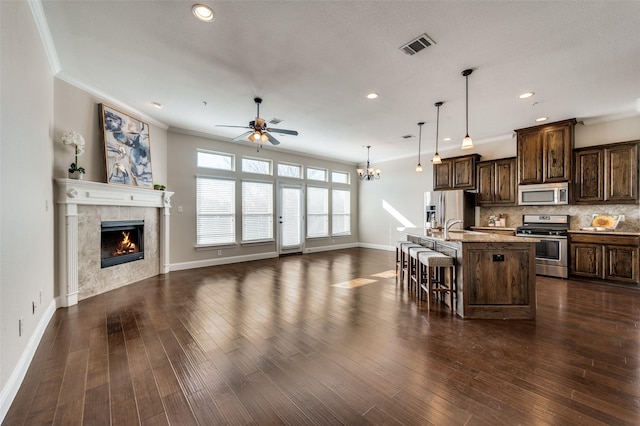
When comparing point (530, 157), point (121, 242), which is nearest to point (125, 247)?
point (121, 242)

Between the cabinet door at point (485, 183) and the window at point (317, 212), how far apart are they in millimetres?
4363

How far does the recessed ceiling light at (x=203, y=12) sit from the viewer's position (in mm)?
2281

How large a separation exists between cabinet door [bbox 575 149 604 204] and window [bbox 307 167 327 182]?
6092 millimetres

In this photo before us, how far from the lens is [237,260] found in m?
6.59

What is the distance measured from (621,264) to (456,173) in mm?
3353

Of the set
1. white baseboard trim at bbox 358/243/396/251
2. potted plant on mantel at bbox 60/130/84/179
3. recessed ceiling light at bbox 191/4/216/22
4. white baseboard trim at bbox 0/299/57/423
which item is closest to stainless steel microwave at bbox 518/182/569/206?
white baseboard trim at bbox 358/243/396/251

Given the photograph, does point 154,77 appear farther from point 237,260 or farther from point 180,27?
point 237,260

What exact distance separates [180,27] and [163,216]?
3773 mm

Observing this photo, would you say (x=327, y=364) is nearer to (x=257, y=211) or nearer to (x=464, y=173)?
(x=257, y=211)

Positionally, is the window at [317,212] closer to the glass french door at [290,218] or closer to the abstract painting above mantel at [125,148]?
the glass french door at [290,218]

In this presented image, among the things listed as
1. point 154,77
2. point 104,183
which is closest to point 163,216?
point 104,183

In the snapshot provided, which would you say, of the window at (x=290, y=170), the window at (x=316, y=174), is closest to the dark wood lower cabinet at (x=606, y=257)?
the window at (x=316, y=174)

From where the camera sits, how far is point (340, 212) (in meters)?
9.20

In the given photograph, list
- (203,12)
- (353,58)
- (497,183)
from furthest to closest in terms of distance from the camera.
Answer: (497,183) → (353,58) → (203,12)
